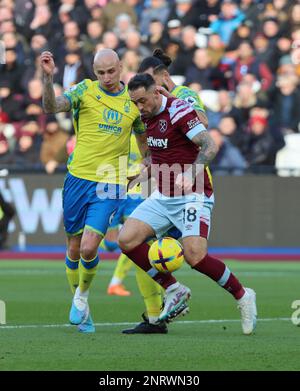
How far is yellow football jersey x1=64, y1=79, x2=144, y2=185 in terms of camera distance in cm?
1131

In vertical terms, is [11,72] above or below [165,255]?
below

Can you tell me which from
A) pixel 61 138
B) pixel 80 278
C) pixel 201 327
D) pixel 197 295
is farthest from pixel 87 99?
pixel 61 138

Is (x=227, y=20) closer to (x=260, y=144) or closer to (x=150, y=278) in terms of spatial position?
(x=260, y=144)

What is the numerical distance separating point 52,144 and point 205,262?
11.5 metres

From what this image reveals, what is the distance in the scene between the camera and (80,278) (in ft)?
36.4

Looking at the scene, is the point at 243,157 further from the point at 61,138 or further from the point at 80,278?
the point at 80,278

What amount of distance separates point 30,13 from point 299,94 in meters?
6.17

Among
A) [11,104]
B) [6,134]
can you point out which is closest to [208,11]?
[11,104]

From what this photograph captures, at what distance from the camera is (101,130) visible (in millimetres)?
11367

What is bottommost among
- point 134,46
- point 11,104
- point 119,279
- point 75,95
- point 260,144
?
point 119,279

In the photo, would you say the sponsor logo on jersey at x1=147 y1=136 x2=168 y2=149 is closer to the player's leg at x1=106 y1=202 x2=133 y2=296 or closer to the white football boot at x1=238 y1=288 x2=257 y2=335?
the white football boot at x1=238 y1=288 x2=257 y2=335

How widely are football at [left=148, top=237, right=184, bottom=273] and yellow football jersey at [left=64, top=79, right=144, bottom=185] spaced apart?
3.64 ft

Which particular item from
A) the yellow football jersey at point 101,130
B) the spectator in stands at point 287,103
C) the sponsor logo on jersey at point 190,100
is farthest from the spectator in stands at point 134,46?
the sponsor logo on jersey at point 190,100

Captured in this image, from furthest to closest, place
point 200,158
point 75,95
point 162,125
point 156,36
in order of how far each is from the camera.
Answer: point 156,36, point 75,95, point 162,125, point 200,158
